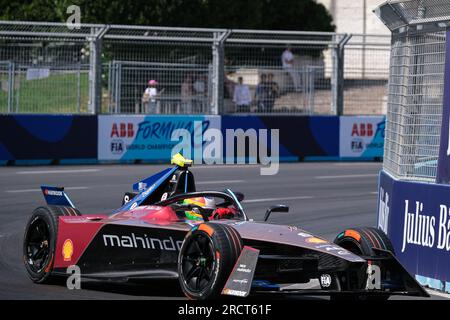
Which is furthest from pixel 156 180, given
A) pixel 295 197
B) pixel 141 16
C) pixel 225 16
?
pixel 225 16

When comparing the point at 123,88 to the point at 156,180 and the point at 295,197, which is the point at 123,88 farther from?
the point at 156,180

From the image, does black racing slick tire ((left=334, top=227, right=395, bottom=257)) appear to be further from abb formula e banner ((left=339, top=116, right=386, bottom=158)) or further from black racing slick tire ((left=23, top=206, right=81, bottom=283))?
abb formula e banner ((left=339, top=116, right=386, bottom=158))

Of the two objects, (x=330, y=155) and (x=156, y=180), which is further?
(x=330, y=155)

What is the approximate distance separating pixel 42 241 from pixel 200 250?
2.07 metres

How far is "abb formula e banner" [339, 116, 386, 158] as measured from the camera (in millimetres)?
25734

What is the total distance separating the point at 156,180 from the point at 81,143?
12.6 metres

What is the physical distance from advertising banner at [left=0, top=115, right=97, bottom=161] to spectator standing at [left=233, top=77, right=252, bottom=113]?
138 inches

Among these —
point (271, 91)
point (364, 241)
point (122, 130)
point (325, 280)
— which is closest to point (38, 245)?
point (325, 280)

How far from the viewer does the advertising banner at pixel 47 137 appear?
21.7 meters

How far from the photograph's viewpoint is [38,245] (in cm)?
1014

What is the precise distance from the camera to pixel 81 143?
22.6m

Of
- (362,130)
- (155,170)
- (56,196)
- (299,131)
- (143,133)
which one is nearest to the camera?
(56,196)

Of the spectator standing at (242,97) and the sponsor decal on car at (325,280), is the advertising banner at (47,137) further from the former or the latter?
the sponsor decal on car at (325,280)

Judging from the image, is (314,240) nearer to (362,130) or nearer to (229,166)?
(229,166)
